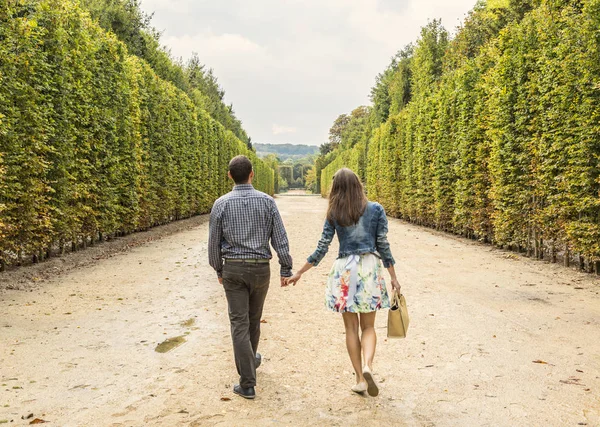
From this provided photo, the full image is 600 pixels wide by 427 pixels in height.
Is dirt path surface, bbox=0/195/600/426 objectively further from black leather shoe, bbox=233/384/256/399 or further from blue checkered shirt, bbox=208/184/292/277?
blue checkered shirt, bbox=208/184/292/277

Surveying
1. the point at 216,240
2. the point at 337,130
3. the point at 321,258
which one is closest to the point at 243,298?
the point at 216,240

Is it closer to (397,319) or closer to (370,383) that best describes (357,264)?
(397,319)

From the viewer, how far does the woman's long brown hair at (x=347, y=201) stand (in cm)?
417

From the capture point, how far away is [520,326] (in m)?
6.11

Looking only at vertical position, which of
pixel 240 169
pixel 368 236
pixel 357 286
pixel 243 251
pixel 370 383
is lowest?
pixel 370 383

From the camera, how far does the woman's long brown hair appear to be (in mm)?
4172

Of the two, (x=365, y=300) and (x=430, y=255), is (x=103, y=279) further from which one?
(x=430, y=255)

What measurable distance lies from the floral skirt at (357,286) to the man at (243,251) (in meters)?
0.42

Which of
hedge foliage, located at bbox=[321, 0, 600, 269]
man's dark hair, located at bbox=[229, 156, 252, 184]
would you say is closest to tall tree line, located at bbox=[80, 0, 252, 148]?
hedge foliage, located at bbox=[321, 0, 600, 269]

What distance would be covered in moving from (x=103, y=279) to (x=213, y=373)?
17.7 feet

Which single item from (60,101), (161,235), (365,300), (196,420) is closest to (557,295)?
(365,300)

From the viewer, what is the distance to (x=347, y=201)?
4.19 m

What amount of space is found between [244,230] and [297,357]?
156cm

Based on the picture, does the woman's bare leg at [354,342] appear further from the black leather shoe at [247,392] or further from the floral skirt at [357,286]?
the black leather shoe at [247,392]
